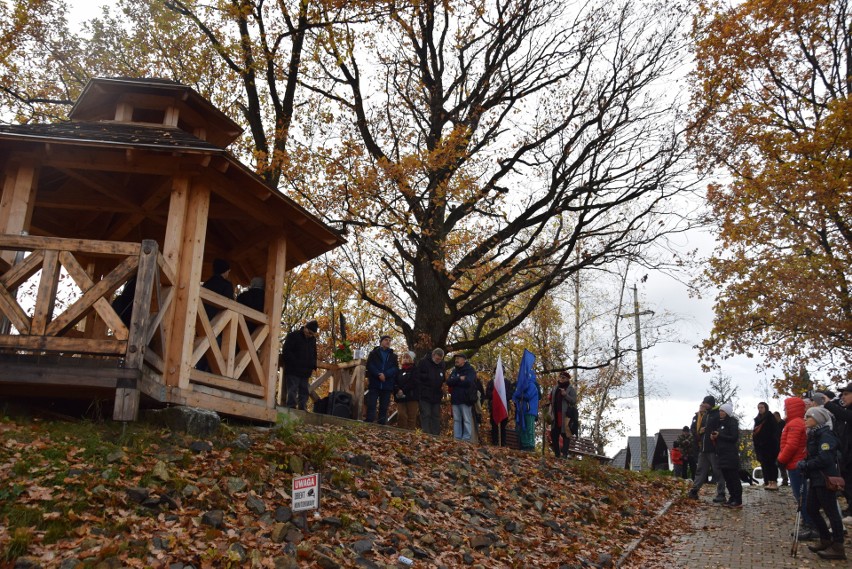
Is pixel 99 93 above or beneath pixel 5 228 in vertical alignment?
above

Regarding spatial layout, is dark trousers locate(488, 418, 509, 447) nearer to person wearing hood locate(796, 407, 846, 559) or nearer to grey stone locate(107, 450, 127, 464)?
person wearing hood locate(796, 407, 846, 559)

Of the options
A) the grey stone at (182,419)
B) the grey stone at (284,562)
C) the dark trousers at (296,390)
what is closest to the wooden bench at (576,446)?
the dark trousers at (296,390)

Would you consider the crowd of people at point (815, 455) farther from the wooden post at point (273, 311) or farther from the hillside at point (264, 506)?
the wooden post at point (273, 311)

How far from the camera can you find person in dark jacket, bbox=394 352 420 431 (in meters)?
15.2

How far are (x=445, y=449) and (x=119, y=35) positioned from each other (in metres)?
15.2

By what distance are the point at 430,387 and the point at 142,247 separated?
311 inches

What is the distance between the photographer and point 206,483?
24.6 ft

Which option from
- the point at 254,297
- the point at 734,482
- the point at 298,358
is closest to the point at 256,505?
the point at 254,297

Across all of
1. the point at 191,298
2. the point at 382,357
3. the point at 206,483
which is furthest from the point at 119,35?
the point at 206,483

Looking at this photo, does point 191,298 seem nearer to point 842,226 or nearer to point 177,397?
point 177,397

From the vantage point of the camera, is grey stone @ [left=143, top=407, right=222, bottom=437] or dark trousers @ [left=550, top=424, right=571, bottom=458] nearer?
grey stone @ [left=143, top=407, right=222, bottom=437]

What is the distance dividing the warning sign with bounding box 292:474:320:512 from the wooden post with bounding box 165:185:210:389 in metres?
2.95

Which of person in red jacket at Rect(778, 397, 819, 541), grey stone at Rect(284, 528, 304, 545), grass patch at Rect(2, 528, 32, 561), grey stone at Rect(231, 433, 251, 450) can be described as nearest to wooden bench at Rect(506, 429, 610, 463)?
person in red jacket at Rect(778, 397, 819, 541)

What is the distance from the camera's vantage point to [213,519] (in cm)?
679
